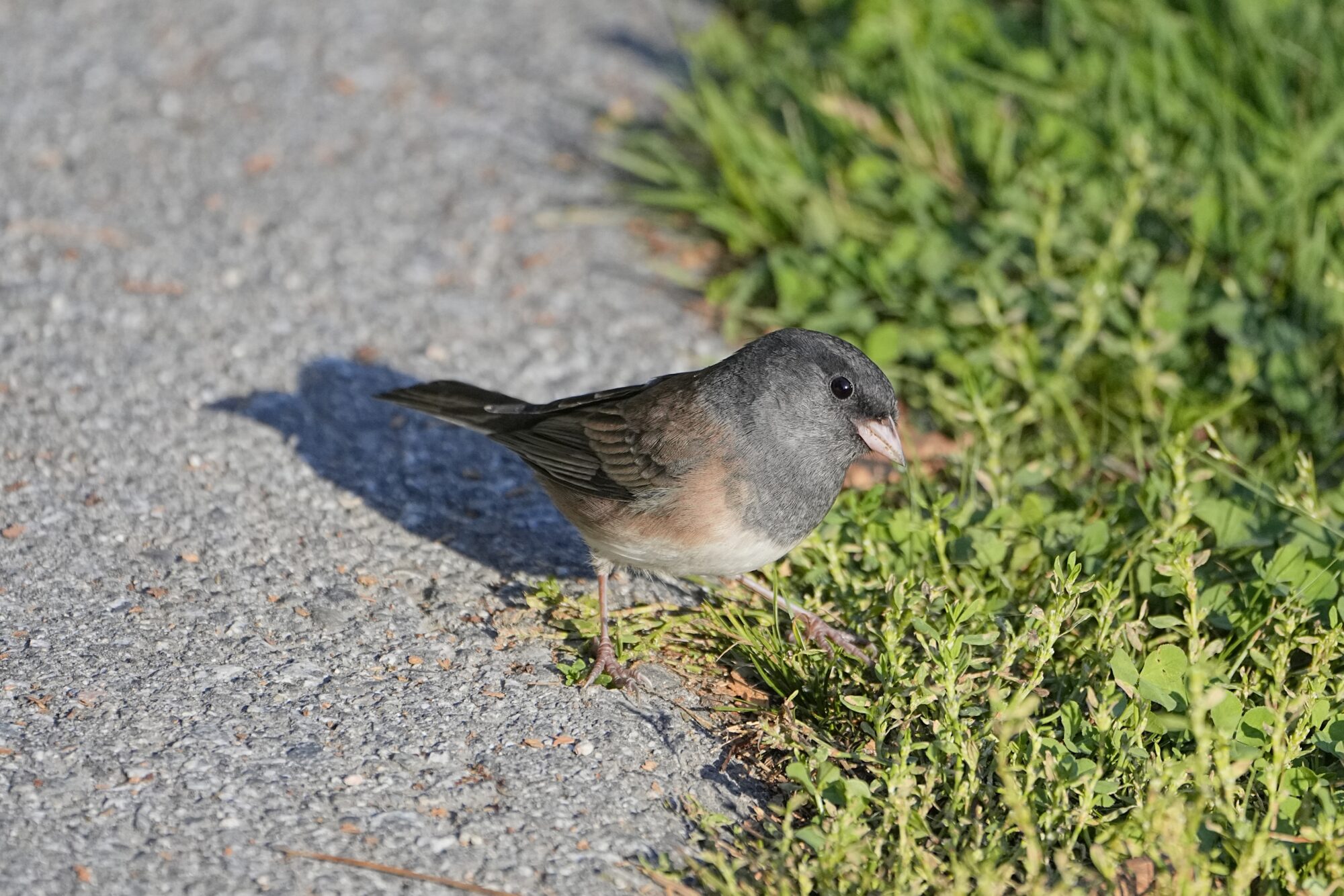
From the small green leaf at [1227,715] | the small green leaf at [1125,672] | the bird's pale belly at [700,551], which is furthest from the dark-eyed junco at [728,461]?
the small green leaf at [1227,715]

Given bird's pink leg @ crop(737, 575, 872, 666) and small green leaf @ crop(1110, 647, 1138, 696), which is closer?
small green leaf @ crop(1110, 647, 1138, 696)

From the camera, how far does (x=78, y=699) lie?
2.82 m

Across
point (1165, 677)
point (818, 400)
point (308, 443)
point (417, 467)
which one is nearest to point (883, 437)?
point (818, 400)

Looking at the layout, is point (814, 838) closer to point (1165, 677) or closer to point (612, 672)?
point (612, 672)

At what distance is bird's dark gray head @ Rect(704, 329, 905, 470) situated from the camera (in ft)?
10.3

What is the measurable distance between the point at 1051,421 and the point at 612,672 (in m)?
1.65

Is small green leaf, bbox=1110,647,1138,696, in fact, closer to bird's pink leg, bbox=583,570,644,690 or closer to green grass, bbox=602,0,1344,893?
green grass, bbox=602,0,1344,893

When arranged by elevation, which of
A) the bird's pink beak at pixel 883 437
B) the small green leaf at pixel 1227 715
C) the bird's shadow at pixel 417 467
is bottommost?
the bird's shadow at pixel 417 467

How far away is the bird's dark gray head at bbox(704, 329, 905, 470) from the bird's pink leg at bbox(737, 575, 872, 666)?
0.36 meters

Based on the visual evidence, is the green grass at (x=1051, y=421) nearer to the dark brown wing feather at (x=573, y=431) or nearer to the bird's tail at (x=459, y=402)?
Answer: the dark brown wing feather at (x=573, y=431)

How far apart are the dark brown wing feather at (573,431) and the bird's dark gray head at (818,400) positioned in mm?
236

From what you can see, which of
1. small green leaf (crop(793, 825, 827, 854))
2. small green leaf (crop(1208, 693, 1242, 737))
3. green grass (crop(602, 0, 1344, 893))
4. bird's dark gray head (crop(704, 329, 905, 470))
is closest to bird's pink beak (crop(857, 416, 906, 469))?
bird's dark gray head (crop(704, 329, 905, 470))

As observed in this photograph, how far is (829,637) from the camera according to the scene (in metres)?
3.11

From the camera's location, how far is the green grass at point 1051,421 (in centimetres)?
253
